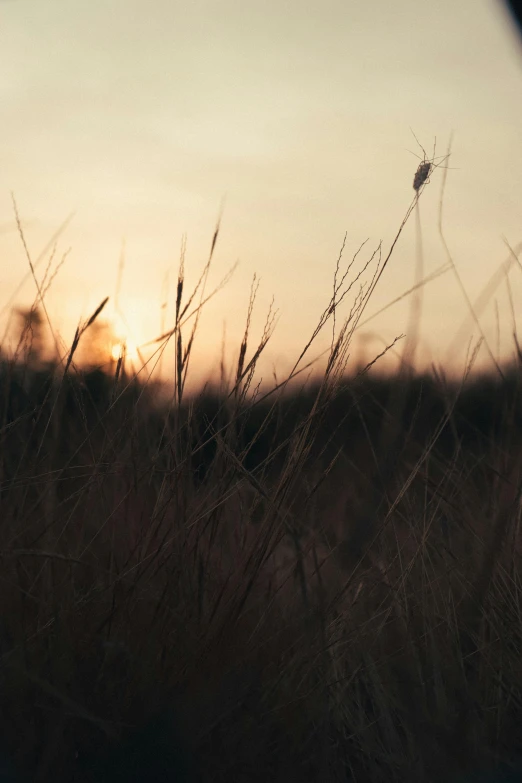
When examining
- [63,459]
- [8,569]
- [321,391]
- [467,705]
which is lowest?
[467,705]

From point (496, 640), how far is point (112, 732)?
74 cm

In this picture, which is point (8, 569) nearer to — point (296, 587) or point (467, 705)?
point (296, 587)

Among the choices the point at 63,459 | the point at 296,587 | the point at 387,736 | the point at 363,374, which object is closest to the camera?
the point at 387,736

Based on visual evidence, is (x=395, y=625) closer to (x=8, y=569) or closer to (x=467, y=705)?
(x=467, y=705)

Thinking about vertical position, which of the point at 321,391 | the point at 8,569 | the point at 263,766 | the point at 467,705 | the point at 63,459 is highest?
the point at 321,391

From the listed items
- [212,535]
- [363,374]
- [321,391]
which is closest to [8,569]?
Result: [212,535]

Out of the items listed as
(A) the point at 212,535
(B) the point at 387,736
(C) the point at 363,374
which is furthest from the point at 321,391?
(B) the point at 387,736

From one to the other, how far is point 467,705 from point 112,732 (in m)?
0.46

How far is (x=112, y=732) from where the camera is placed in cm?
97

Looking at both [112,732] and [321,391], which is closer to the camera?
[112,732]

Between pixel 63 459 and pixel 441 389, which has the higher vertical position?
pixel 441 389

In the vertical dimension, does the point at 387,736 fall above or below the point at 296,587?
below

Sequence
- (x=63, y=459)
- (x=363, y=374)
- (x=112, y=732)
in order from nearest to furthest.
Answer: (x=112, y=732), (x=363, y=374), (x=63, y=459)

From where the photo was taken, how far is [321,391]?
49.4 inches
